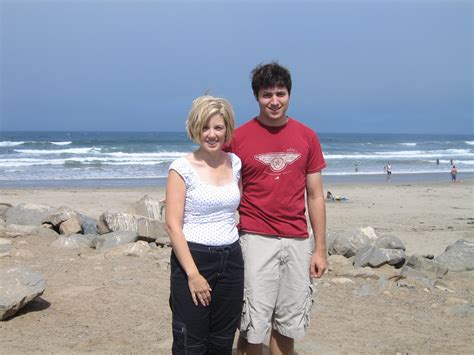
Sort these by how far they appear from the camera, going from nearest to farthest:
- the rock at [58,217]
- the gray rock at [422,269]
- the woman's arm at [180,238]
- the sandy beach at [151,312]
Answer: the woman's arm at [180,238] < the sandy beach at [151,312] < the gray rock at [422,269] < the rock at [58,217]

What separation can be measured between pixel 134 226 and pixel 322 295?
3.66 m

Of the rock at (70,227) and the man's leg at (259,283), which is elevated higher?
the man's leg at (259,283)

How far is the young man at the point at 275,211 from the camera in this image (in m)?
3.36

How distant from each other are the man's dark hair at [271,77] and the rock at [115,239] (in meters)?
5.13

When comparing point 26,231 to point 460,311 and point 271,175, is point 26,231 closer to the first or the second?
point 460,311

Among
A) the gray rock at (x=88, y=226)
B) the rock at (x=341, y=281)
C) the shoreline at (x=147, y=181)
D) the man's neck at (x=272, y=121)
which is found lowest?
the shoreline at (x=147, y=181)

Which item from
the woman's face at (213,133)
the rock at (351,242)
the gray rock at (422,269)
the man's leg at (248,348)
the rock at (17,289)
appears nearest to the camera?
the woman's face at (213,133)

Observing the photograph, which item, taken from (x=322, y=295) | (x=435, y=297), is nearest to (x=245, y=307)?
(x=322, y=295)

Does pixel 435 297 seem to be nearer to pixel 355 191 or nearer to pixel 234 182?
pixel 234 182

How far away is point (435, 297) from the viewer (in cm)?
620

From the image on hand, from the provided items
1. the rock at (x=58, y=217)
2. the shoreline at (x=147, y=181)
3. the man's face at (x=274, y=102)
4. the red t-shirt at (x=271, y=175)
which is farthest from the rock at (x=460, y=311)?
the shoreline at (x=147, y=181)

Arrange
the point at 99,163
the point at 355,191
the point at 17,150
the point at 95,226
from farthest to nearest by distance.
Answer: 1. the point at 17,150
2. the point at 99,163
3. the point at 355,191
4. the point at 95,226

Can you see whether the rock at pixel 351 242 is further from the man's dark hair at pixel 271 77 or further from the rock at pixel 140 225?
the man's dark hair at pixel 271 77

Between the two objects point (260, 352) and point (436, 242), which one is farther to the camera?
point (436, 242)
